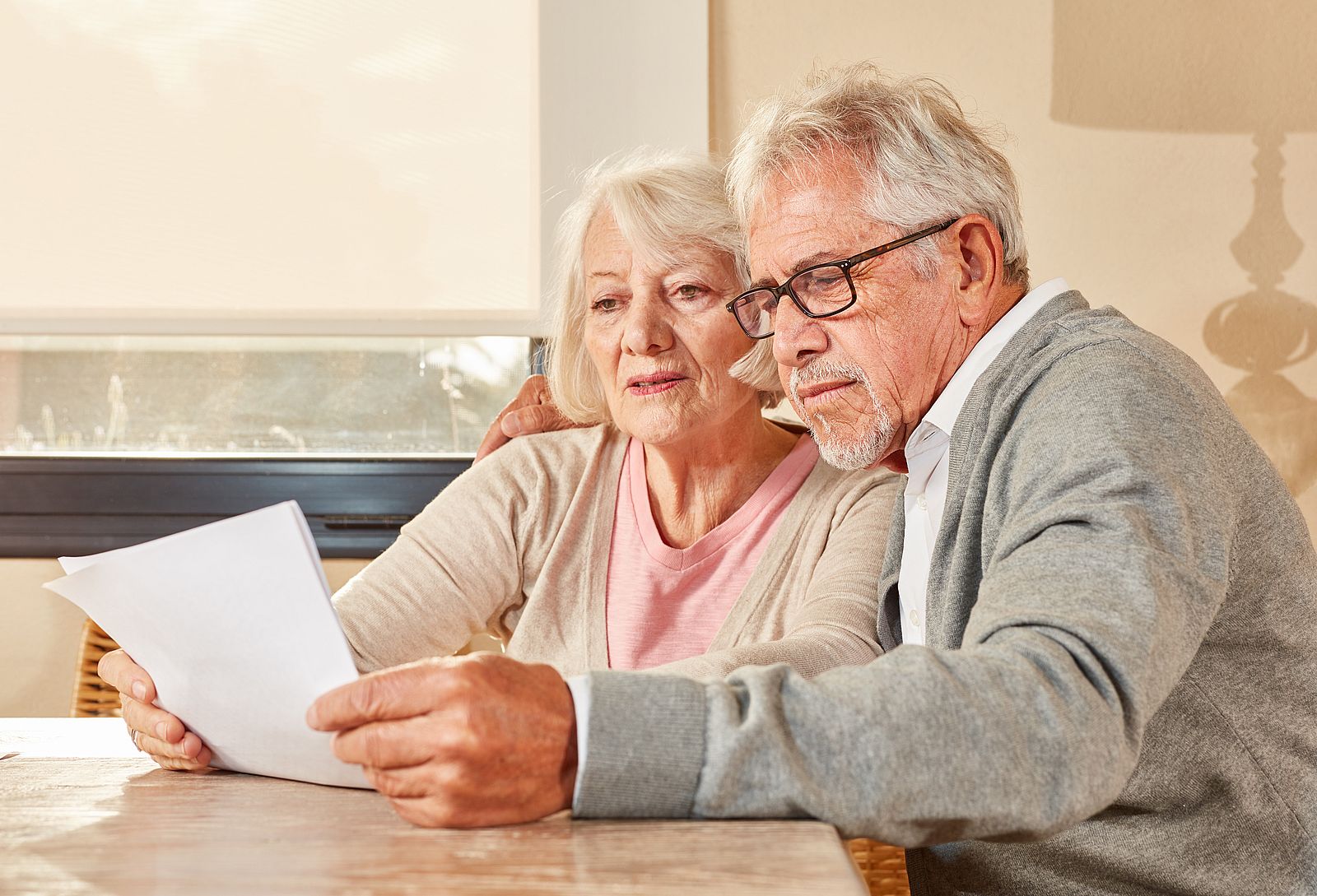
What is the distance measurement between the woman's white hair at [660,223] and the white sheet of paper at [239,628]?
3.00 feet

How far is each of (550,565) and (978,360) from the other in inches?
28.2

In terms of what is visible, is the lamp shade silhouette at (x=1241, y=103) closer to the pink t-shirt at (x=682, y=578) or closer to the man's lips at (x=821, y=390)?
the pink t-shirt at (x=682, y=578)

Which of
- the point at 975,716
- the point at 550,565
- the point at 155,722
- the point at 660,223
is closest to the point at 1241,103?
the point at 660,223

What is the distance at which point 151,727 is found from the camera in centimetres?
101

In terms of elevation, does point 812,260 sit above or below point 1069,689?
above

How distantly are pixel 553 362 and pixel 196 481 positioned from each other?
88 centimetres

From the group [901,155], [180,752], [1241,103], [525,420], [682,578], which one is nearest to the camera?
[180,752]

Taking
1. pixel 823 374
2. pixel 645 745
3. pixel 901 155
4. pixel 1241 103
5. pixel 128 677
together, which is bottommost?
pixel 128 677

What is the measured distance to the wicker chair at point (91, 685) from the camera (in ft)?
6.32

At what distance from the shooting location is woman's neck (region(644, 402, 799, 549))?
1713 millimetres

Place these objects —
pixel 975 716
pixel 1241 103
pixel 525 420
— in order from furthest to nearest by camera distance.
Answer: pixel 1241 103, pixel 525 420, pixel 975 716

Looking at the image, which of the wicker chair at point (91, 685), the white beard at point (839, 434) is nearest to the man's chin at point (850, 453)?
the white beard at point (839, 434)

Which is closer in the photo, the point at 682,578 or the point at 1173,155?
the point at 682,578

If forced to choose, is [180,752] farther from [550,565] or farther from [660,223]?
[660,223]
